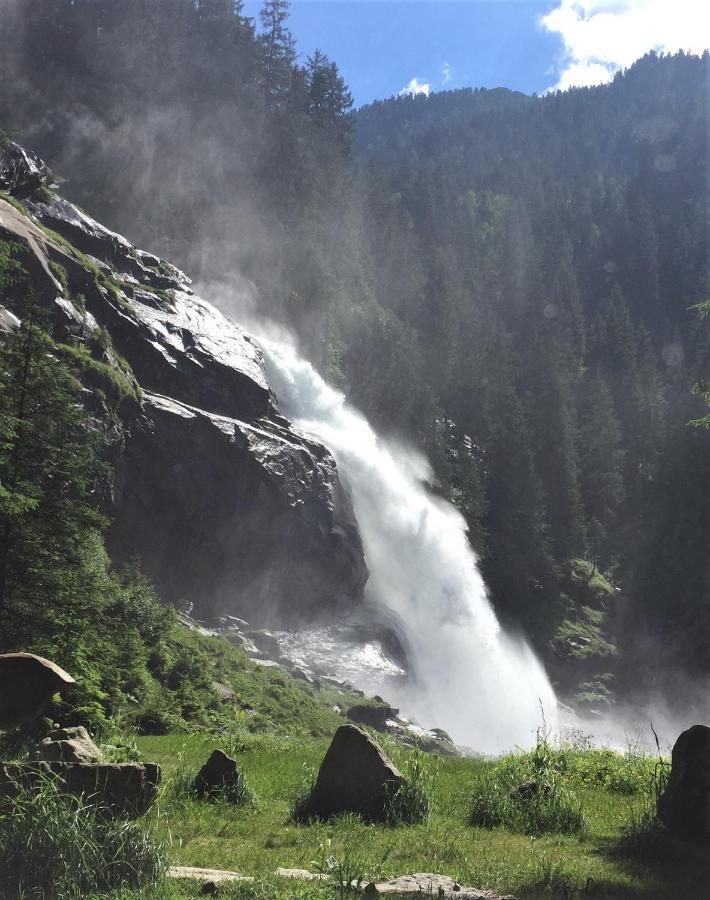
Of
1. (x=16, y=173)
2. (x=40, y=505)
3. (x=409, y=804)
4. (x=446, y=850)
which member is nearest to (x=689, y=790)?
(x=446, y=850)

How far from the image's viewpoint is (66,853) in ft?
19.6

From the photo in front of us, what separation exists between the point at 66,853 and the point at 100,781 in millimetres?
1482

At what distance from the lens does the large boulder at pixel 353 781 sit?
9.17 meters

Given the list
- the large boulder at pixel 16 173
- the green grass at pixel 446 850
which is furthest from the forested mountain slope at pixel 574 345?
Answer: the green grass at pixel 446 850

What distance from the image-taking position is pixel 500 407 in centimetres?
7556

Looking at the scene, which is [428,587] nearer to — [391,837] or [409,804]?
[409,804]

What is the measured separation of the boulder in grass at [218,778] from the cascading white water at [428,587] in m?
29.5

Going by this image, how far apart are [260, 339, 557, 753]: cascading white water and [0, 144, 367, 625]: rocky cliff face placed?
440cm

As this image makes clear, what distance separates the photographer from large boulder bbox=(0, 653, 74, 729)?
300 inches

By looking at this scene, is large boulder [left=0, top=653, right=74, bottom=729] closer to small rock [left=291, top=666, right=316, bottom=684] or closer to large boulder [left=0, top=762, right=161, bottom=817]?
large boulder [left=0, top=762, right=161, bottom=817]

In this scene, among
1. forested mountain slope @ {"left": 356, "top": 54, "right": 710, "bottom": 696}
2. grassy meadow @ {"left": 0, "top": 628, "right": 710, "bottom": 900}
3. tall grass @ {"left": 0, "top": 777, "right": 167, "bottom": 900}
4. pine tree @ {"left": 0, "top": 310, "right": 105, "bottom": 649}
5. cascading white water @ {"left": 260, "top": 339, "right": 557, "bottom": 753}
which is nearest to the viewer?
tall grass @ {"left": 0, "top": 777, "right": 167, "bottom": 900}

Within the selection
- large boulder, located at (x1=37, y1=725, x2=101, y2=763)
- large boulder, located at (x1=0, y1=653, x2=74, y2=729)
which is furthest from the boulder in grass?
large boulder, located at (x1=0, y1=653, x2=74, y2=729)

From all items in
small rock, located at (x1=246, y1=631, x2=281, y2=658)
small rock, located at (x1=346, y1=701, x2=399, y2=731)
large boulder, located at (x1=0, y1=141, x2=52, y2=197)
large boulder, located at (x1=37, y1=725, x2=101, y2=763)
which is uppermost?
large boulder, located at (x1=0, y1=141, x2=52, y2=197)

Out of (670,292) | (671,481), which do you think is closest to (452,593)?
(671,481)
